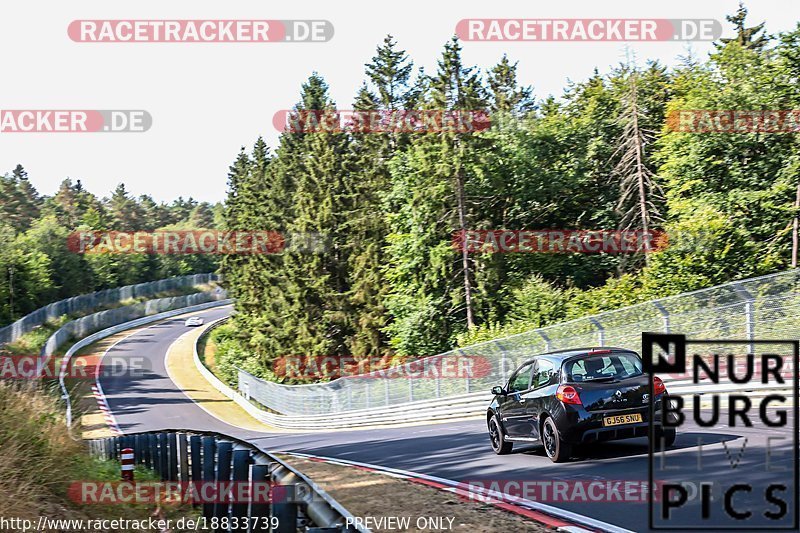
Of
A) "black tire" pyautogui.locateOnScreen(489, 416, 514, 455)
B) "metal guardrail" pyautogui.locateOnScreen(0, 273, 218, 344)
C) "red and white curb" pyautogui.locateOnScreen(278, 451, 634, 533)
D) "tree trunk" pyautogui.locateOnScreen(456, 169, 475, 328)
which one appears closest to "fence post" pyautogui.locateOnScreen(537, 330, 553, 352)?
"black tire" pyautogui.locateOnScreen(489, 416, 514, 455)

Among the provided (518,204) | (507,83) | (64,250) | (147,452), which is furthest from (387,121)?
(147,452)

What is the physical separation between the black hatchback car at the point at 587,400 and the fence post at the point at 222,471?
503 cm

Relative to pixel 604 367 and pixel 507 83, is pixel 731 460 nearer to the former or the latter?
pixel 604 367

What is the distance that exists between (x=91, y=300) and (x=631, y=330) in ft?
262

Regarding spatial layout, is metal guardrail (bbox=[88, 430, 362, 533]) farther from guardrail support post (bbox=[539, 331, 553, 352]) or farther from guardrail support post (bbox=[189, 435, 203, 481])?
guardrail support post (bbox=[539, 331, 553, 352])

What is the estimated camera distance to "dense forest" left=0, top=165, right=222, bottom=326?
7650cm

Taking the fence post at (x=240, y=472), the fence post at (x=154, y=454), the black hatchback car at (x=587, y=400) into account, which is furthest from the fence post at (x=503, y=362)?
the fence post at (x=240, y=472)

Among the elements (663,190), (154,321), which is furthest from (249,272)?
(663,190)

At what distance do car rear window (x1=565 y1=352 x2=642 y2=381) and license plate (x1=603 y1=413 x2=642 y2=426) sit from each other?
1.82ft

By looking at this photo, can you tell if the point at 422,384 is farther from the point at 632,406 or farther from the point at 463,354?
the point at 632,406

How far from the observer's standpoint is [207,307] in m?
116

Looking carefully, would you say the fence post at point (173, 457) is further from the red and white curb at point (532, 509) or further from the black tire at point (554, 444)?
the black tire at point (554, 444)

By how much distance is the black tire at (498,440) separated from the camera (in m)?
13.9

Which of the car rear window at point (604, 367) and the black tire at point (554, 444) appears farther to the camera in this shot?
the car rear window at point (604, 367)
